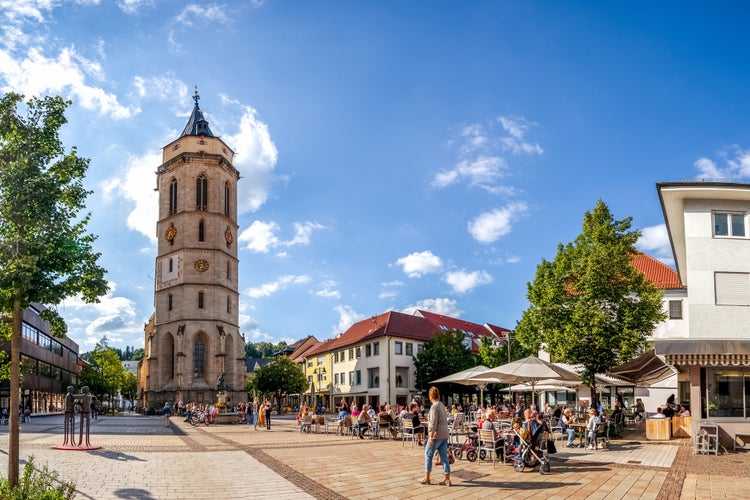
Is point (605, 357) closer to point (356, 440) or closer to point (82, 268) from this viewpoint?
point (356, 440)

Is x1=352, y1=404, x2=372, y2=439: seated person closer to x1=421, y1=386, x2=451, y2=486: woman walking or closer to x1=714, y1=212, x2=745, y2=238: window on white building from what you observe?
x1=421, y1=386, x2=451, y2=486: woman walking

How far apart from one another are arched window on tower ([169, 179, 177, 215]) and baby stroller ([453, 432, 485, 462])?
6120cm

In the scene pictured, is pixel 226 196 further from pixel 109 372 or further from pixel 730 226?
pixel 730 226

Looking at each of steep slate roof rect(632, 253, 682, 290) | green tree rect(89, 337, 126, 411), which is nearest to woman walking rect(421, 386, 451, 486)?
steep slate roof rect(632, 253, 682, 290)

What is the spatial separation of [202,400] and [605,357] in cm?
4935

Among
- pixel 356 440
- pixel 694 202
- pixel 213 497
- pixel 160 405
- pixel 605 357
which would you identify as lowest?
pixel 160 405

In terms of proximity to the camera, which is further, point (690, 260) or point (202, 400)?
point (202, 400)

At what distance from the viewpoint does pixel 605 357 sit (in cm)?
2539

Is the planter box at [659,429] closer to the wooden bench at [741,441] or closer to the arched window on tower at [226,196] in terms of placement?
the wooden bench at [741,441]

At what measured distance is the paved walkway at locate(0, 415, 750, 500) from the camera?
472 inches

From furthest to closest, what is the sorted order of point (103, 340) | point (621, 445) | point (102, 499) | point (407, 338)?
point (103, 340)
point (407, 338)
point (621, 445)
point (102, 499)

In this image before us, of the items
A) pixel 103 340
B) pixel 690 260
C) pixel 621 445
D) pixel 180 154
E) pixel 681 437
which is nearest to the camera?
pixel 621 445

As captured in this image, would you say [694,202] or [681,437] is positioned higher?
[694,202]

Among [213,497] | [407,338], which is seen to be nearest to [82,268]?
[213,497]
